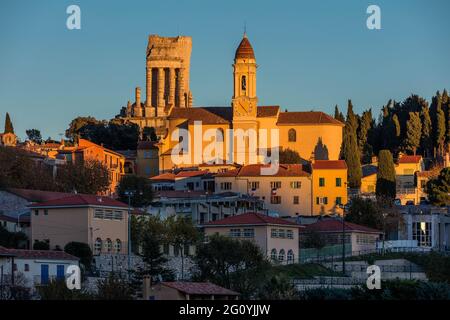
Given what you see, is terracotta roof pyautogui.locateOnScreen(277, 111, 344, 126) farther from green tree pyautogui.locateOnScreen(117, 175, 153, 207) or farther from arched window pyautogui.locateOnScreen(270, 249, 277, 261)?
arched window pyautogui.locateOnScreen(270, 249, 277, 261)

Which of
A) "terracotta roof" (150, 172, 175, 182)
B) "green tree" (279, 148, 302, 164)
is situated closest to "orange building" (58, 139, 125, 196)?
"terracotta roof" (150, 172, 175, 182)

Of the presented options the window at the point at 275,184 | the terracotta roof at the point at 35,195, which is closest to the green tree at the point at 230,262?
the terracotta roof at the point at 35,195

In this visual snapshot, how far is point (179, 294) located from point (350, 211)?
157 feet

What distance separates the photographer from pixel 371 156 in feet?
485

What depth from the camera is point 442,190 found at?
11900 centimetres

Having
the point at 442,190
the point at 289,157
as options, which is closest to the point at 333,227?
the point at 442,190

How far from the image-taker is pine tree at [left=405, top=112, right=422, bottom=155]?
145 m

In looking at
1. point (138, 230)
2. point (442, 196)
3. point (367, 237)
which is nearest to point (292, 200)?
point (442, 196)

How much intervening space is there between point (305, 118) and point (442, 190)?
25.6 m

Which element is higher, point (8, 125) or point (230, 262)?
point (8, 125)

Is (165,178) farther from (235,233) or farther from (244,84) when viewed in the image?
(235,233)

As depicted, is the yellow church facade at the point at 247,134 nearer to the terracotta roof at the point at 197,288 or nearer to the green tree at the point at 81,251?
the green tree at the point at 81,251

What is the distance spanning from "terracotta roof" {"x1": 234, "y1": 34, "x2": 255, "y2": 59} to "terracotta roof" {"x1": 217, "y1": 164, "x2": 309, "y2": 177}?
15.5 m

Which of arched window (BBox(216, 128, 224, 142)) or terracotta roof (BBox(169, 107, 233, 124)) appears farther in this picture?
terracotta roof (BBox(169, 107, 233, 124))
